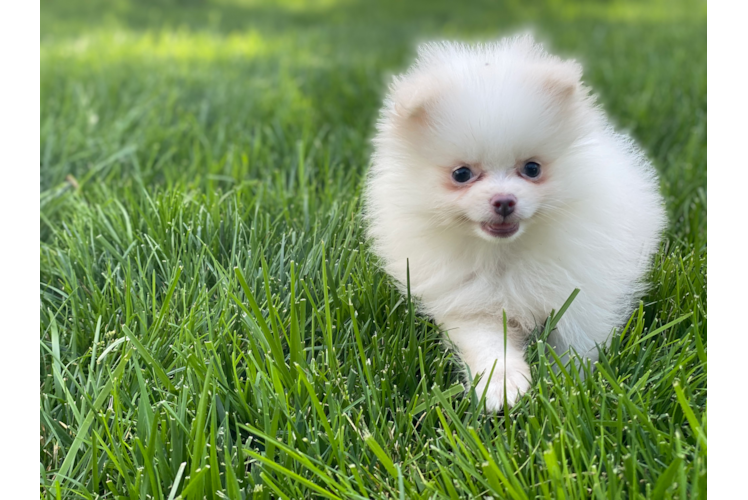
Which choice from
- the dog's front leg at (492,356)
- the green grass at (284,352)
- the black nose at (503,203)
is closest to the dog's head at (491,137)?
the black nose at (503,203)

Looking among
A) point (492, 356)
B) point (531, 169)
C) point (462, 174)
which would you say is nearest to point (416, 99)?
point (462, 174)

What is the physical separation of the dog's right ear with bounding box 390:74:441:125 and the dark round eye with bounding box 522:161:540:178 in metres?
0.28

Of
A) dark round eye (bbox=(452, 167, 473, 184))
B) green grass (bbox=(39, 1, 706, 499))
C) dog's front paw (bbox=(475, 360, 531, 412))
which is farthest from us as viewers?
dark round eye (bbox=(452, 167, 473, 184))

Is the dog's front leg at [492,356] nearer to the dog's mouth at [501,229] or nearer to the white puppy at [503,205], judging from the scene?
the white puppy at [503,205]

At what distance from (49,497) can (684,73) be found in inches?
173

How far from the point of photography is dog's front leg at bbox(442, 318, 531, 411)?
5.49ft

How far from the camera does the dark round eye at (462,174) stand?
1768 millimetres

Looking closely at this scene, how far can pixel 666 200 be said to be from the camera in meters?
2.83

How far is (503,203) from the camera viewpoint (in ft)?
5.54

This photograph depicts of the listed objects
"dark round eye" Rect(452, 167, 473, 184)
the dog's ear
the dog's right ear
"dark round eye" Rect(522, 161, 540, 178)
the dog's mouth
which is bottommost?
the dog's mouth

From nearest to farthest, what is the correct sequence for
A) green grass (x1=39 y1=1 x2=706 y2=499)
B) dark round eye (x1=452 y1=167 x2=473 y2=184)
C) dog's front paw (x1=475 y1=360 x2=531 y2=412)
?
1. green grass (x1=39 y1=1 x2=706 y2=499)
2. dog's front paw (x1=475 y1=360 x2=531 y2=412)
3. dark round eye (x1=452 y1=167 x2=473 y2=184)

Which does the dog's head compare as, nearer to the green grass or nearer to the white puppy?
the white puppy

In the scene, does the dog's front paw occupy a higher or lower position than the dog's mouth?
lower

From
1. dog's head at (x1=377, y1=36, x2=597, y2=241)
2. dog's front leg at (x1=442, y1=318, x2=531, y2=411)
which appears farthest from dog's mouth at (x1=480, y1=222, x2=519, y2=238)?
dog's front leg at (x1=442, y1=318, x2=531, y2=411)
